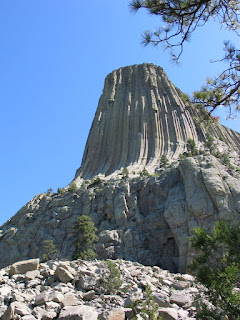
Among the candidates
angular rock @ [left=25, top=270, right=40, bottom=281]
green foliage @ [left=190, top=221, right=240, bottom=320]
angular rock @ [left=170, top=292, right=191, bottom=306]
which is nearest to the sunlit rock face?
angular rock @ [left=25, top=270, right=40, bottom=281]

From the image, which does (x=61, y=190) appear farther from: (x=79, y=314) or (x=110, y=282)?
(x=79, y=314)

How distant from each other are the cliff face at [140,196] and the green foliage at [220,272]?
3672 mm

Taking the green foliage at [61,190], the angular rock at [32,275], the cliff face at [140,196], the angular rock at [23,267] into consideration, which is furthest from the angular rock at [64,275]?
the green foliage at [61,190]

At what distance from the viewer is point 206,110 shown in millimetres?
9672

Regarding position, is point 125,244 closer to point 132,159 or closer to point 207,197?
point 207,197

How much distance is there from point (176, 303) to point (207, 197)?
21.4 metres

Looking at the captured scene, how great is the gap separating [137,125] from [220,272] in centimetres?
4930

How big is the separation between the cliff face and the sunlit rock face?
183 mm

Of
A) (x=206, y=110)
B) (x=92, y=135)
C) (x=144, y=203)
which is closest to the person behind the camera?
(x=206, y=110)

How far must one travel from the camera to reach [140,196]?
3681 centimetres

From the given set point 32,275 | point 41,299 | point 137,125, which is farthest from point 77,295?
point 137,125

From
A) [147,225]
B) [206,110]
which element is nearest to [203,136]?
[147,225]

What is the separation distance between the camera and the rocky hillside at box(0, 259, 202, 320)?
857 centimetres

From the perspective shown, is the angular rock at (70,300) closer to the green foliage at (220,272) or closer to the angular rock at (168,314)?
the angular rock at (168,314)
